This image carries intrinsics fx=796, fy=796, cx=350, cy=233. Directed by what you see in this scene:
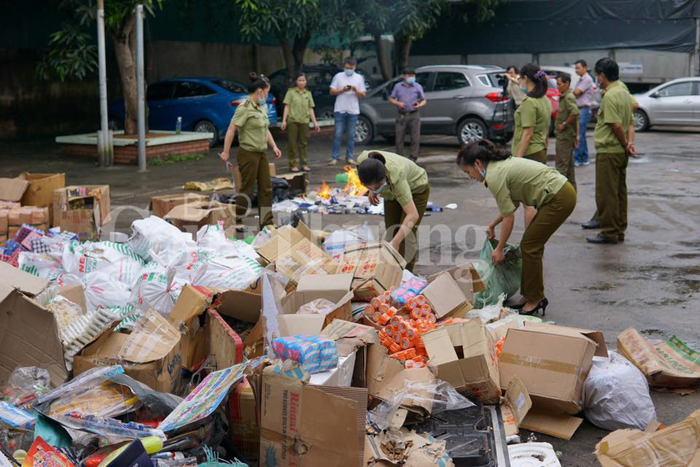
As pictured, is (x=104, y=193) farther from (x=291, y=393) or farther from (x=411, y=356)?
(x=291, y=393)

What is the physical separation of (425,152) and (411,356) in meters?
11.7

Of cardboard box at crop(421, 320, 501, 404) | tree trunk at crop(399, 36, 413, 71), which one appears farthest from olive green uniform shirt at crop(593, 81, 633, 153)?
tree trunk at crop(399, 36, 413, 71)

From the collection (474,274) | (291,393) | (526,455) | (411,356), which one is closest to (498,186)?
(474,274)

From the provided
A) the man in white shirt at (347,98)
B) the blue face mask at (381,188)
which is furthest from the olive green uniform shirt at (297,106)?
the blue face mask at (381,188)

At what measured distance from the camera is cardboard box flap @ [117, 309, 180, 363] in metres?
4.16

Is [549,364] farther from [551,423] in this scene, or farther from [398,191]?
[398,191]

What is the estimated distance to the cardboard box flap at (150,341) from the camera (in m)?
4.16

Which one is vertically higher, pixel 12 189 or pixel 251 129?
pixel 251 129

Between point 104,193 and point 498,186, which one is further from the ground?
point 498,186

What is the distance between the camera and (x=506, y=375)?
4.59 metres

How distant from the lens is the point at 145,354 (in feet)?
13.7

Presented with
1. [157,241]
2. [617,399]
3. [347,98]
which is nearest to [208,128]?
[347,98]

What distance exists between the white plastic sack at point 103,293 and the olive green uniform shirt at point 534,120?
4.98 m

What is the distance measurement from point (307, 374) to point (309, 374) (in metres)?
0.08
